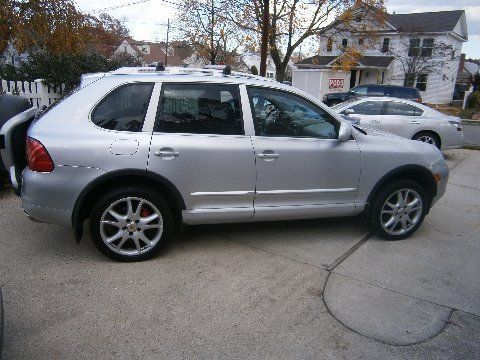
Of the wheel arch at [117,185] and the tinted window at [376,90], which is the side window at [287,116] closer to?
the wheel arch at [117,185]

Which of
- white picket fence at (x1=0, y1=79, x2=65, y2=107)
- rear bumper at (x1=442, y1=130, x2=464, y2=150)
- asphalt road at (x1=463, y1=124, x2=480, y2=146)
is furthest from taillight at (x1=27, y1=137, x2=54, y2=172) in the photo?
asphalt road at (x1=463, y1=124, x2=480, y2=146)

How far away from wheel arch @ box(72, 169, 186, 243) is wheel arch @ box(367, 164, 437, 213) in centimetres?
207

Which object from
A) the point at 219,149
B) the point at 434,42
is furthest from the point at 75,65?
the point at 434,42

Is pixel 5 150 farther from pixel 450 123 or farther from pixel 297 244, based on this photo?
pixel 450 123

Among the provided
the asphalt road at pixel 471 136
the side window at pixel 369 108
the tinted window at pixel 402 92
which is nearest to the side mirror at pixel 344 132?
the side window at pixel 369 108


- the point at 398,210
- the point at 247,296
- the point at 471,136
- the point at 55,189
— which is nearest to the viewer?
the point at 247,296

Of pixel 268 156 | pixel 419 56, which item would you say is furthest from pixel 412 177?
pixel 419 56

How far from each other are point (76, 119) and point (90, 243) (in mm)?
1350

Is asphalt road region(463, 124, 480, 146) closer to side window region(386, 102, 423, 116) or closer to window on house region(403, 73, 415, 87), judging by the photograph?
side window region(386, 102, 423, 116)

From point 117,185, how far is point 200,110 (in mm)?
1018

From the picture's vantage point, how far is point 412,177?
4574mm

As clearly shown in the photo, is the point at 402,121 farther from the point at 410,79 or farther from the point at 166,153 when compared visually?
the point at 410,79

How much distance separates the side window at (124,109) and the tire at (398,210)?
8.57 feet

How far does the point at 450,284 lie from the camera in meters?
3.60
